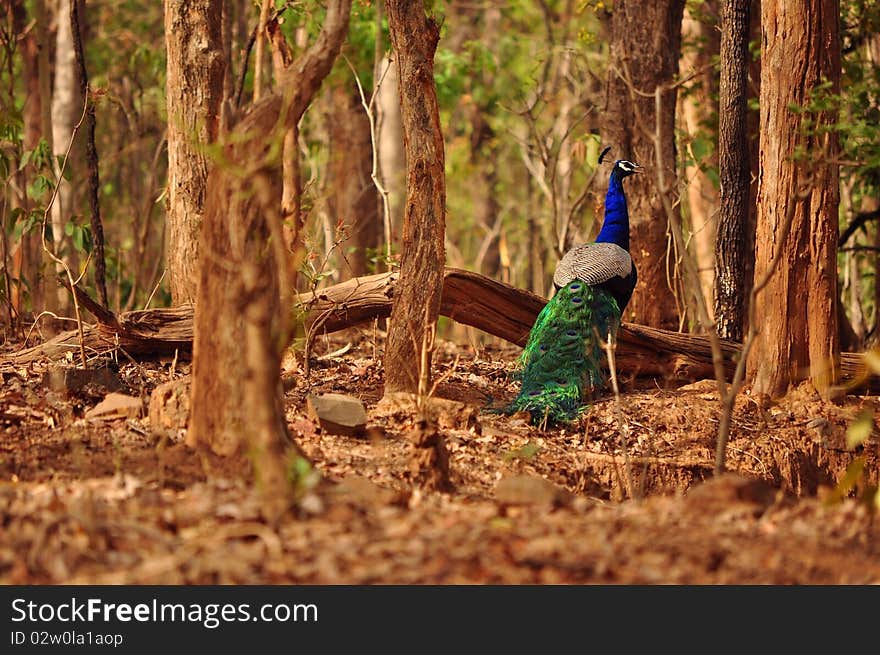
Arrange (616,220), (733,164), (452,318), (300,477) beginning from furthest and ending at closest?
1. (616,220)
2. (733,164)
3. (452,318)
4. (300,477)

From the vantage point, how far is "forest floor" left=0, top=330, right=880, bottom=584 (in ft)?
13.8

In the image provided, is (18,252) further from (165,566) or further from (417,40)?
(165,566)

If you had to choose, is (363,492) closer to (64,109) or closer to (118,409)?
(118,409)

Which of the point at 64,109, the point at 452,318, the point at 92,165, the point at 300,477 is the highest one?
the point at 64,109

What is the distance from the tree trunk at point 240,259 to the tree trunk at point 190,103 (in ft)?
8.56

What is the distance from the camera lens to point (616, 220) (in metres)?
8.96

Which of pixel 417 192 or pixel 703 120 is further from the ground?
pixel 703 120

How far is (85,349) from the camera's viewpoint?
7695 mm

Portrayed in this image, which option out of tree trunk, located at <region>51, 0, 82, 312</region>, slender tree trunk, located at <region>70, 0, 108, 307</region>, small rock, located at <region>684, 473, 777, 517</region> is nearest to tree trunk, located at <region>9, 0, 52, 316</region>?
tree trunk, located at <region>51, 0, 82, 312</region>

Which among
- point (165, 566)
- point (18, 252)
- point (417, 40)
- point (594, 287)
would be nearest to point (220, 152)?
point (165, 566)

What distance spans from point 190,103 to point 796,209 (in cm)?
417

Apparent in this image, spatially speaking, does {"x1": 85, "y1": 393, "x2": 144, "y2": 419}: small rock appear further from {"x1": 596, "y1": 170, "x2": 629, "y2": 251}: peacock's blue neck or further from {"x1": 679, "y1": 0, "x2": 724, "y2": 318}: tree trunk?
{"x1": 679, "y1": 0, "x2": 724, "y2": 318}: tree trunk

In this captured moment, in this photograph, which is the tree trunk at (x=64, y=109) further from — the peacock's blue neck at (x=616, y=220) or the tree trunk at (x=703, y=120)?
the tree trunk at (x=703, y=120)

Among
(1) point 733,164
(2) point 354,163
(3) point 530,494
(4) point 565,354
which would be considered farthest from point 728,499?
(2) point 354,163
